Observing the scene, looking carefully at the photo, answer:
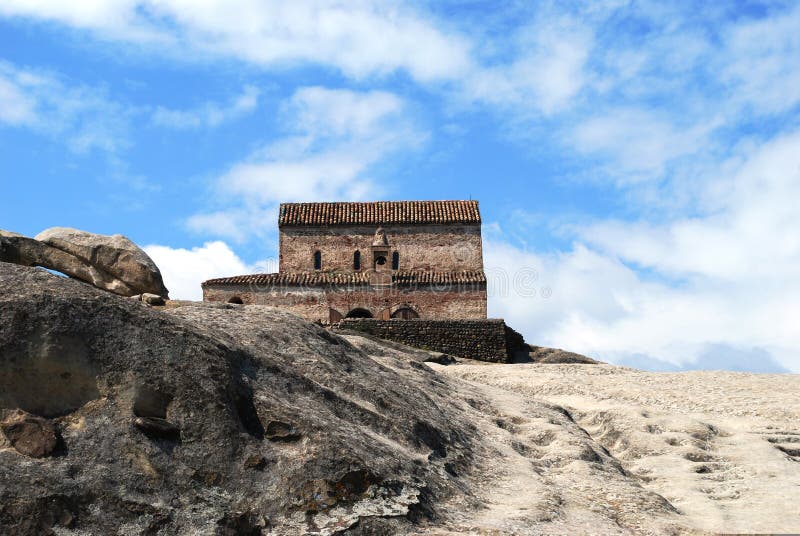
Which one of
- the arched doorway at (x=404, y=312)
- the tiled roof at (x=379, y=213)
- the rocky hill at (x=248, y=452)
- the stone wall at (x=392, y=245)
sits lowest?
the rocky hill at (x=248, y=452)

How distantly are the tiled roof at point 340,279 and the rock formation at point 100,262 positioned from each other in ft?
81.3

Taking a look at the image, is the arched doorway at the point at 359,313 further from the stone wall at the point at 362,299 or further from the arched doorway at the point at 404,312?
the arched doorway at the point at 404,312

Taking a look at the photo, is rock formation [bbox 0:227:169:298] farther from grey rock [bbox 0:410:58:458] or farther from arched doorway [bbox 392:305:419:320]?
arched doorway [bbox 392:305:419:320]

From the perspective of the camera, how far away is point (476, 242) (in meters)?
41.9

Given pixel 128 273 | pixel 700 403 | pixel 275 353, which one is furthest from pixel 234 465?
pixel 700 403

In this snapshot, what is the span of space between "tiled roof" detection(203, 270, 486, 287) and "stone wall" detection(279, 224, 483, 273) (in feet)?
8.69

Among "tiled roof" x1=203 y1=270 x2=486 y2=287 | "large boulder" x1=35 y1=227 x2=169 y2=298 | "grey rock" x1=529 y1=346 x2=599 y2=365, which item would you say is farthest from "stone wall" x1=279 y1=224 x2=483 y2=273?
"large boulder" x1=35 y1=227 x2=169 y2=298

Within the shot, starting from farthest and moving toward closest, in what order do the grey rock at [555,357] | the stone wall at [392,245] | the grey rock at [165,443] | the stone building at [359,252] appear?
the stone wall at [392,245], the stone building at [359,252], the grey rock at [555,357], the grey rock at [165,443]

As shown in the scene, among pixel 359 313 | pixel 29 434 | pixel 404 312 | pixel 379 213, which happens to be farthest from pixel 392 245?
pixel 29 434

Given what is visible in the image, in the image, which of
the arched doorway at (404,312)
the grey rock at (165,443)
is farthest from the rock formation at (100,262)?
the arched doorway at (404,312)

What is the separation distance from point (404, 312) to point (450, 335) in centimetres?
873

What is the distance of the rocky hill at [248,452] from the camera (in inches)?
265

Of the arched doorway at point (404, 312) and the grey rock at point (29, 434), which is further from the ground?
the arched doorway at point (404, 312)

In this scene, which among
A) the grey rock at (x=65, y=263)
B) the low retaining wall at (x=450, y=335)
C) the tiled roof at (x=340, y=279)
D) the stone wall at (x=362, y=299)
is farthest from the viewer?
the tiled roof at (x=340, y=279)
